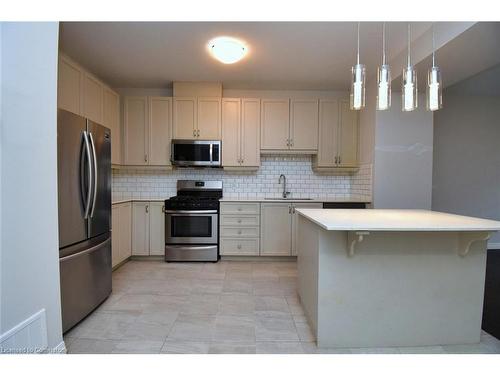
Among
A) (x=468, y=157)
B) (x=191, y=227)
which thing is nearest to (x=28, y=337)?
(x=191, y=227)

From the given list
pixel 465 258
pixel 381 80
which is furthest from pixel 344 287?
pixel 381 80

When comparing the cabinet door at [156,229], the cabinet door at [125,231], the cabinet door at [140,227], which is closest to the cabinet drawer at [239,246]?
the cabinet door at [156,229]

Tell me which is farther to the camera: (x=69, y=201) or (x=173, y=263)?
(x=173, y=263)

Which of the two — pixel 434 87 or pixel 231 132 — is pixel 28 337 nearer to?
pixel 434 87

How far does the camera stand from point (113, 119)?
3.58 metres

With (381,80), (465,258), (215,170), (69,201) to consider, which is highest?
(381,80)

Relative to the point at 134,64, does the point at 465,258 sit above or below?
below

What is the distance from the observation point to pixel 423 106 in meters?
3.26

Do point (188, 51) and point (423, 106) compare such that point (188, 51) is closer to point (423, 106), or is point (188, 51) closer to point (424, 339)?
point (423, 106)

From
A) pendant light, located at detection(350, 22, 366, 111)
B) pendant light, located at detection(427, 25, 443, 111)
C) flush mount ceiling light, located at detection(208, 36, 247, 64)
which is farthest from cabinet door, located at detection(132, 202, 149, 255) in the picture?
pendant light, located at detection(427, 25, 443, 111)

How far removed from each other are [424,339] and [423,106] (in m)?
2.65

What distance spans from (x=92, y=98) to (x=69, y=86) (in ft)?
1.29
